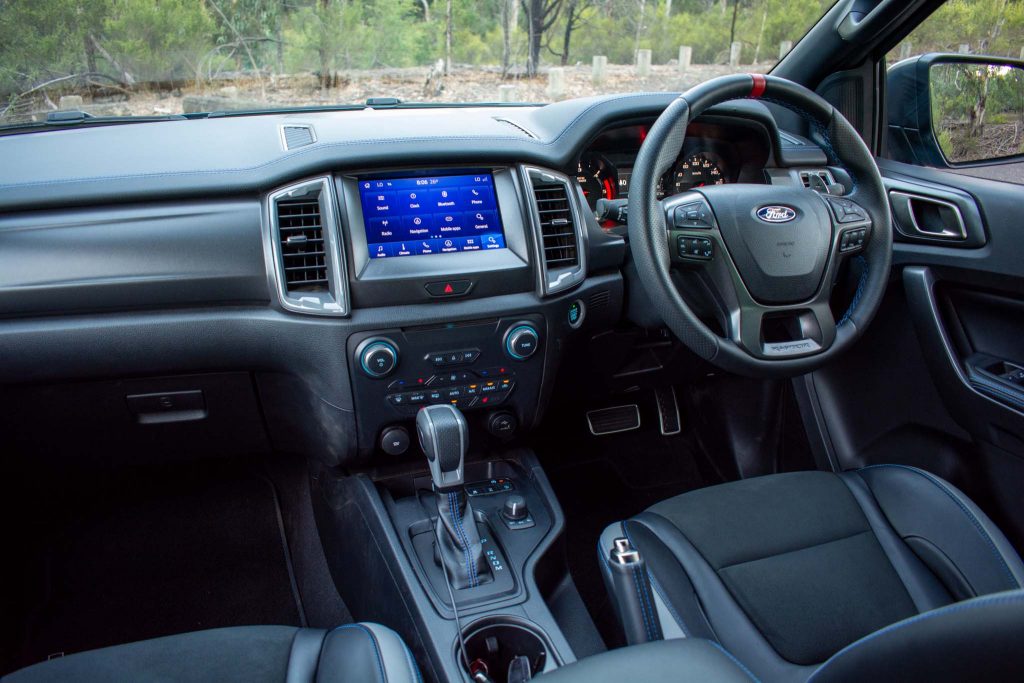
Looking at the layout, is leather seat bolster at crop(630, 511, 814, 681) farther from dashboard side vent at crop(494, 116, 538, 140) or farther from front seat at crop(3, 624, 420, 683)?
dashboard side vent at crop(494, 116, 538, 140)

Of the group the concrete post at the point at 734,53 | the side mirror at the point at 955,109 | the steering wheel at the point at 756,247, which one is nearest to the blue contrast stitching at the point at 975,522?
the steering wheel at the point at 756,247

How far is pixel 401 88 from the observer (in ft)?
7.45

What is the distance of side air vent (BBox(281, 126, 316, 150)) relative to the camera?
1863 millimetres

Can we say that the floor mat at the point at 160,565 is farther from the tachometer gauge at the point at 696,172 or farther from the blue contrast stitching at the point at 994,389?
the blue contrast stitching at the point at 994,389

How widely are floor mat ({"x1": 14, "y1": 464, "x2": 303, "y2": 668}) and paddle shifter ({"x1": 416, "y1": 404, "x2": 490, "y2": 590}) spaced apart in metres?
0.71

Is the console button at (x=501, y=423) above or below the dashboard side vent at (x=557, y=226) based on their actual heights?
below

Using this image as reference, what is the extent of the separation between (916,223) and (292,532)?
6.53 ft

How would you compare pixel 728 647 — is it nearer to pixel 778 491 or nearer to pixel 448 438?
pixel 778 491

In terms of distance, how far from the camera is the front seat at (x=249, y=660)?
3.98 feet

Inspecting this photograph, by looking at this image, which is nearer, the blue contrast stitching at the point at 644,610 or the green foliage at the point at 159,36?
the blue contrast stitching at the point at 644,610

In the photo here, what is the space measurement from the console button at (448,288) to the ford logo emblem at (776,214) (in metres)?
0.67

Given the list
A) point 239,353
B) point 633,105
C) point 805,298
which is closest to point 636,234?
point 805,298

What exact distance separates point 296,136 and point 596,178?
31.8 inches

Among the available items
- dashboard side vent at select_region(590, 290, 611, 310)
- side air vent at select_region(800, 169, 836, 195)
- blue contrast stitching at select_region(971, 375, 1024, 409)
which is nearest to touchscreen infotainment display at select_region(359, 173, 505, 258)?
dashboard side vent at select_region(590, 290, 611, 310)
